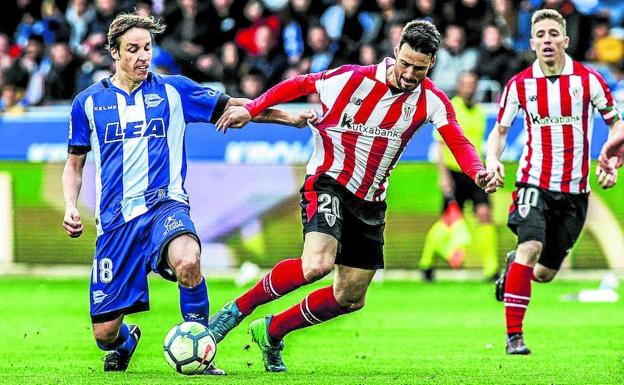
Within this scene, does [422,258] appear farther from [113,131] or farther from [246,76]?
[113,131]

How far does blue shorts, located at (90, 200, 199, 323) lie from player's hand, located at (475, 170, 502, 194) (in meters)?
1.69

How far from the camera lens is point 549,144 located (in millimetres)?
9461

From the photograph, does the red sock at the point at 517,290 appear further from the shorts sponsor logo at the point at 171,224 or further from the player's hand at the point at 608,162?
the shorts sponsor logo at the point at 171,224

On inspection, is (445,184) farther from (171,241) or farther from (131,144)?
(171,241)

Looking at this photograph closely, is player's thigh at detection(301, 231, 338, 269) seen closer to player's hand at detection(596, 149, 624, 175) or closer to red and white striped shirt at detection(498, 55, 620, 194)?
player's hand at detection(596, 149, 624, 175)

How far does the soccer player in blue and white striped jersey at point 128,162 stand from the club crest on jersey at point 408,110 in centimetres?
65

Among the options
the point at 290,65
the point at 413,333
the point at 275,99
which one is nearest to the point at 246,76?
the point at 290,65

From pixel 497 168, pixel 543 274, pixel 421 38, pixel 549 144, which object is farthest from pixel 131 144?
pixel 543 274

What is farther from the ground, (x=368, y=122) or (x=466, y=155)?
(x=368, y=122)

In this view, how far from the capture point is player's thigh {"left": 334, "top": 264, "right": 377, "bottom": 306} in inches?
312

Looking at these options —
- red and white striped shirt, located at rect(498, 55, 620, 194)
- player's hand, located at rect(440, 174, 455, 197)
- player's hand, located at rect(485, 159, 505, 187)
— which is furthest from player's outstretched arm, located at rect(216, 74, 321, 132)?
player's hand, located at rect(440, 174, 455, 197)

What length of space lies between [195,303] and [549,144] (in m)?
3.34

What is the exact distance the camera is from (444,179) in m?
14.2

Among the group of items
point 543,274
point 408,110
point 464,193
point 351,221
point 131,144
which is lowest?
point 464,193
